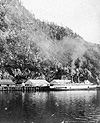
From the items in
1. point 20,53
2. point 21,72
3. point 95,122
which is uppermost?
point 20,53

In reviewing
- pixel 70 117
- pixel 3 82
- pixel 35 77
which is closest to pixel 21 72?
pixel 35 77

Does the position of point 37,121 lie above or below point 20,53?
below

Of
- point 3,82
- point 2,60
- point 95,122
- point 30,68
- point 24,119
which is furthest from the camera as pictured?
point 30,68

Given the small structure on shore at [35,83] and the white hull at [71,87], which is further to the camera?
the small structure on shore at [35,83]

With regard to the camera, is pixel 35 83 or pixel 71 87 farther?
pixel 35 83

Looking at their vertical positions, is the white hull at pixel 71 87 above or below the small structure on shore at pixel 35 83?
below

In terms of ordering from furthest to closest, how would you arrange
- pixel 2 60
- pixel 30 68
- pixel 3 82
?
1. pixel 30 68
2. pixel 2 60
3. pixel 3 82

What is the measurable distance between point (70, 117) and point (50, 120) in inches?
190

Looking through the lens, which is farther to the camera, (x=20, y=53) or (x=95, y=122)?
(x=20, y=53)

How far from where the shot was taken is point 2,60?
17562 centimetres

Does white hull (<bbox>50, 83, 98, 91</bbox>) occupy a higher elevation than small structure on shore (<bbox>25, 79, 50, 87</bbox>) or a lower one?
lower

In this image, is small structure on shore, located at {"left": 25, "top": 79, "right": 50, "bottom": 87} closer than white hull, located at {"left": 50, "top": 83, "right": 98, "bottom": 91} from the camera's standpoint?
No

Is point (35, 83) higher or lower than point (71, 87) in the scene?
higher

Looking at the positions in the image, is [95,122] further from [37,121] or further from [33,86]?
[33,86]
